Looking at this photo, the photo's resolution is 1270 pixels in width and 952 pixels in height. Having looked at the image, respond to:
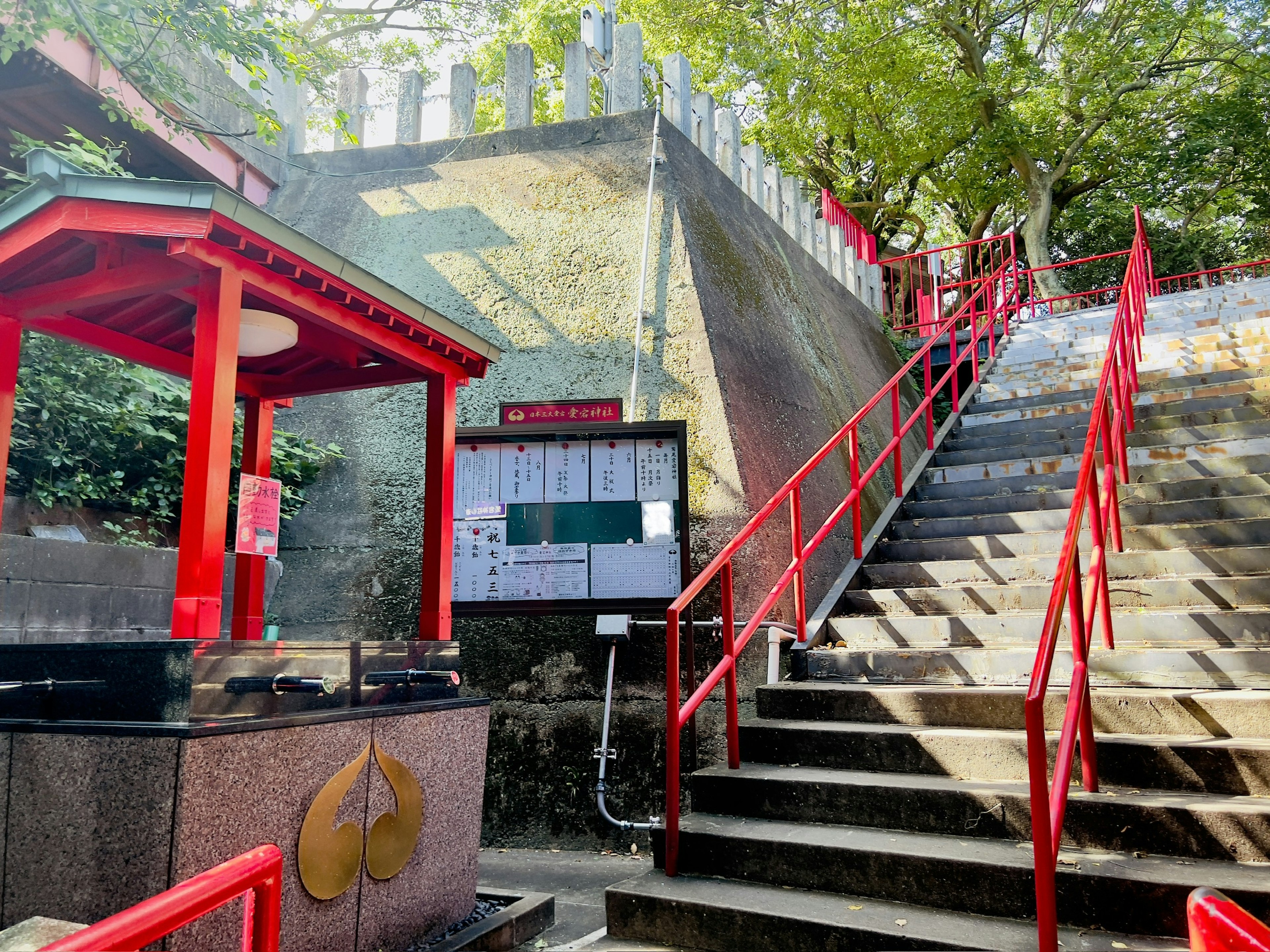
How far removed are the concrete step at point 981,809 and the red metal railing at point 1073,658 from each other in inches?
5.7

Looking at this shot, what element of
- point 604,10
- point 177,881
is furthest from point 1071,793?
point 604,10

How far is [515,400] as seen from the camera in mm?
7031

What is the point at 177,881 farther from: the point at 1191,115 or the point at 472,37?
the point at 1191,115

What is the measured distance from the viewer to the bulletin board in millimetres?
5477

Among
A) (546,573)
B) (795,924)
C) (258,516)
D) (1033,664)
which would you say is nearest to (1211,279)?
(1033,664)

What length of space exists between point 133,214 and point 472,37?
1520 cm

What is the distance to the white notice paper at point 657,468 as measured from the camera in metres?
5.55

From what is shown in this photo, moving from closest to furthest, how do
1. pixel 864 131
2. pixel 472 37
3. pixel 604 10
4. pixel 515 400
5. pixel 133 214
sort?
1. pixel 133 214
2. pixel 515 400
3. pixel 604 10
4. pixel 472 37
5. pixel 864 131

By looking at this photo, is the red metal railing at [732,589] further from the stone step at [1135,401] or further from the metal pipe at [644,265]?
the metal pipe at [644,265]

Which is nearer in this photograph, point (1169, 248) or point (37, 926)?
point (37, 926)

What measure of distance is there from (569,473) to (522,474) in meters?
0.29

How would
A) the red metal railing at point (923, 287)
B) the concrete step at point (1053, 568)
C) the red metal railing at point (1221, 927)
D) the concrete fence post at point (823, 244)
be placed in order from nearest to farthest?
1. the red metal railing at point (1221, 927)
2. the concrete step at point (1053, 568)
3. the concrete fence post at point (823, 244)
4. the red metal railing at point (923, 287)

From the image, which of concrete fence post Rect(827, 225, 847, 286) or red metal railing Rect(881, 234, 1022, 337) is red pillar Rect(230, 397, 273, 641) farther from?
red metal railing Rect(881, 234, 1022, 337)

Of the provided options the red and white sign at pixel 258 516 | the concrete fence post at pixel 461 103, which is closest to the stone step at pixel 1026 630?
the red and white sign at pixel 258 516
